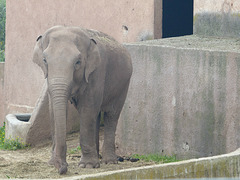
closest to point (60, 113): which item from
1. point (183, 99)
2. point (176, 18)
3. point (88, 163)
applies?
point (88, 163)

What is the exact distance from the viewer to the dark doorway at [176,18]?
1272cm

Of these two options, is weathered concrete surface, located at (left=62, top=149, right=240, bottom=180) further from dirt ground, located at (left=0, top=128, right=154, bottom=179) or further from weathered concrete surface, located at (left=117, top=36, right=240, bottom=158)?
dirt ground, located at (left=0, top=128, right=154, bottom=179)

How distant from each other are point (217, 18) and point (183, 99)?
158 centimetres

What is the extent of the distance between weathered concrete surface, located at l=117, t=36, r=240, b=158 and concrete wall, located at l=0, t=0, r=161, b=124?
1.12 metres

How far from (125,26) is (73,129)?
1826 mm

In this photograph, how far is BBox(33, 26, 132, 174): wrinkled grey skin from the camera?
23.5 ft

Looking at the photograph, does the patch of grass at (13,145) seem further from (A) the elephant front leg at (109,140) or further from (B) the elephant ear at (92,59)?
(B) the elephant ear at (92,59)

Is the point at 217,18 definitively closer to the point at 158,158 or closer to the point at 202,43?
the point at 202,43

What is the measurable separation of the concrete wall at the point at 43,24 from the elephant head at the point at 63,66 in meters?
2.75

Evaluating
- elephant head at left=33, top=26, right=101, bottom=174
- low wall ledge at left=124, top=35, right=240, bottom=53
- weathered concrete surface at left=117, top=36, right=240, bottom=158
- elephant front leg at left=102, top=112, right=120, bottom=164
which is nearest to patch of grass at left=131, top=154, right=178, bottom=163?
weathered concrete surface at left=117, top=36, right=240, bottom=158

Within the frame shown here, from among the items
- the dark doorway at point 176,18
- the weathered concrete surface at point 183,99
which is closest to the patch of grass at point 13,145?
the weathered concrete surface at point 183,99

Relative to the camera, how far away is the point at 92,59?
7.68 m

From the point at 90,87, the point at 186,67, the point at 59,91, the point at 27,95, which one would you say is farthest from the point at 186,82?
the point at 27,95

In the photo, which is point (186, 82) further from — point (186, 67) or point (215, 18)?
point (215, 18)
